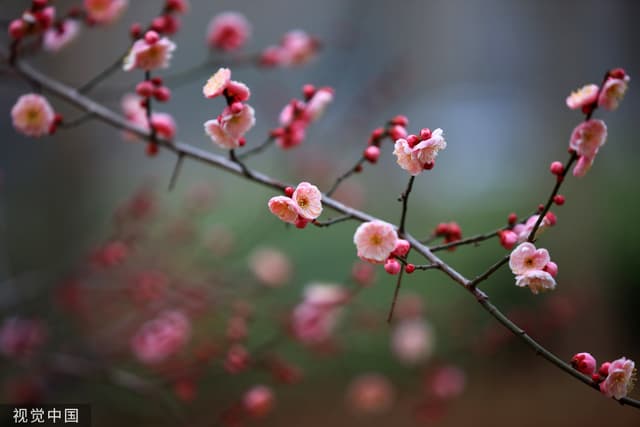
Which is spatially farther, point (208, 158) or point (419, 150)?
point (208, 158)

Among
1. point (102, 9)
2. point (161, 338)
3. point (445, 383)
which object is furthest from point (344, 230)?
point (102, 9)

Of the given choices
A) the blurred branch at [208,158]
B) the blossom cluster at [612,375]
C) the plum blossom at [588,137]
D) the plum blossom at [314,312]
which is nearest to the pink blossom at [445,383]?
the plum blossom at [314,312]

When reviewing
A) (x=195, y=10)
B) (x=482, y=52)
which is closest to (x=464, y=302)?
(x=482, y=52)

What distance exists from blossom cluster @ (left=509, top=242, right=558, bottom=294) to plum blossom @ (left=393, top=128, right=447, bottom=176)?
11 centimetres

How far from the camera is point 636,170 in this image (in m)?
2.17

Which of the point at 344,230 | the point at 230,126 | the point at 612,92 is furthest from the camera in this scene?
the point at 344,230

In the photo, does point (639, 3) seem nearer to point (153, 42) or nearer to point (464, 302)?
point (464, 302)

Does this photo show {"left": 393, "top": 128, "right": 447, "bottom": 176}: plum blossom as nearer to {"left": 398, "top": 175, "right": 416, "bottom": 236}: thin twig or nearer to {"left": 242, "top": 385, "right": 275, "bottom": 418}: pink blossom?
{"left": 398, "top": 175, "right": 416, "bottom": 236}: thin twig

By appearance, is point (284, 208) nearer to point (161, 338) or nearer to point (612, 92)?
point (612, 92)

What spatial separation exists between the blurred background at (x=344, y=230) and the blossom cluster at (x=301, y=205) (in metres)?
0.39

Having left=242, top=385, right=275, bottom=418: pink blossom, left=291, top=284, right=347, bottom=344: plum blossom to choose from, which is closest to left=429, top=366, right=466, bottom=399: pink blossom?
left=291, top=284, right=347, bottom=344: plum blossom

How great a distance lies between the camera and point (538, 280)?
46 centimetres

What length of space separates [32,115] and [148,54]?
17 centimetres

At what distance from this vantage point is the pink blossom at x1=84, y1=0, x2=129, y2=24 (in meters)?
0.77
